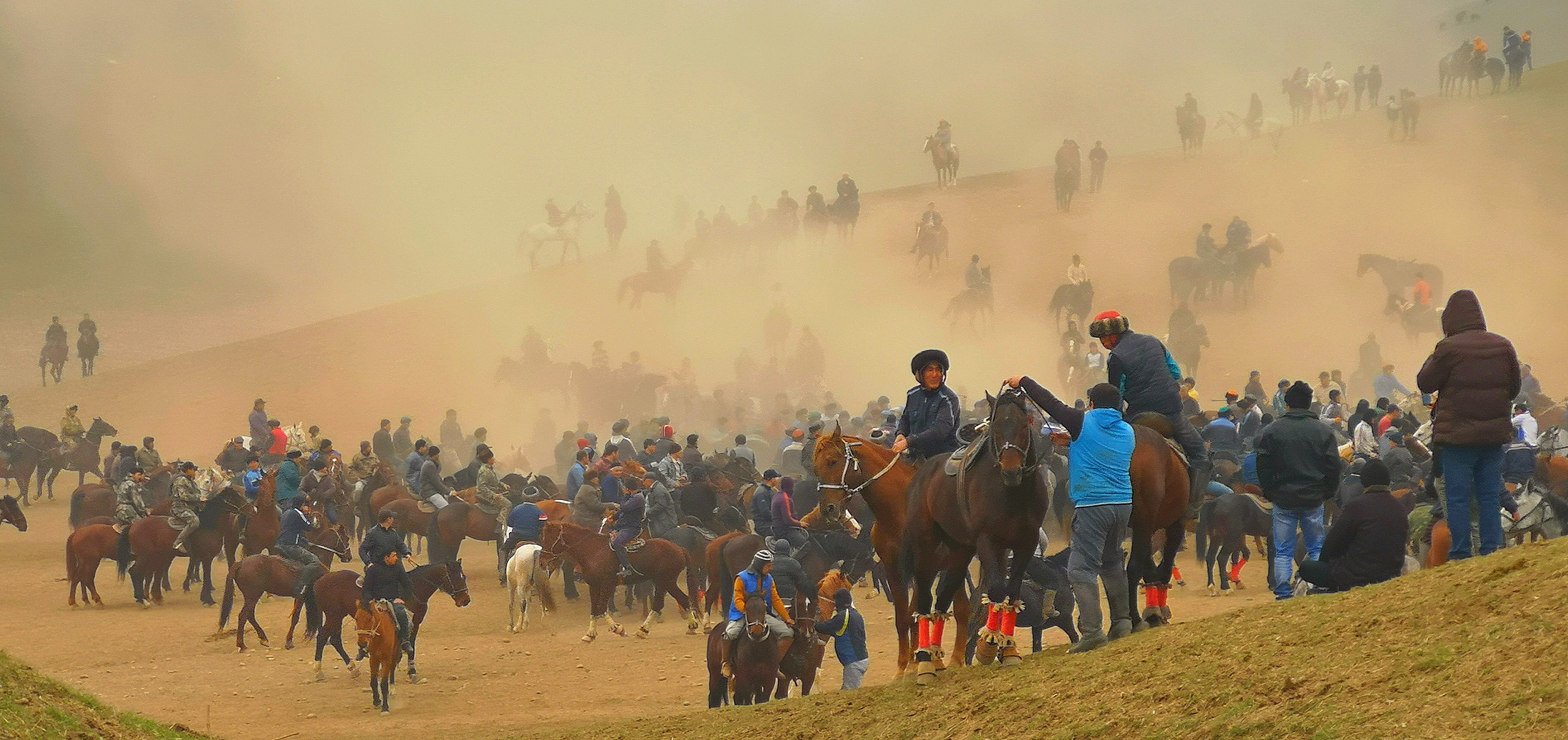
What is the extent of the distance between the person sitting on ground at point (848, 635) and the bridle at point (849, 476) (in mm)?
2764

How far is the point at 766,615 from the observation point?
13.1 metres

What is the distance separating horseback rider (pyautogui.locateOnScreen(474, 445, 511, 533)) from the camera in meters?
23.5

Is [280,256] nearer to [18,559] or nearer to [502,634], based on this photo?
[18,559]

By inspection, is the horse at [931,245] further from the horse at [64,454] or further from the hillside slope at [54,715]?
the hillside slope at [54,715]

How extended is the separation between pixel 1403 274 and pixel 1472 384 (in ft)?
111

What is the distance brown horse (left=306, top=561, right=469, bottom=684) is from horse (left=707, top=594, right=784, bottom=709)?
515cm

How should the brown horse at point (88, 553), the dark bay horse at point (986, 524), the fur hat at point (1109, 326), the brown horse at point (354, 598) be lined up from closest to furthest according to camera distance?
the dark bay horse at point (986, 524)
the fur hat at point (1109, 326)
the brown horse at point (354, 598)
the brown horse at point (88, 553)

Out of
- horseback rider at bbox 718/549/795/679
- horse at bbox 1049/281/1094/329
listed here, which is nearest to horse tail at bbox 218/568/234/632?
horseback rider at bbox 718/549/795/679

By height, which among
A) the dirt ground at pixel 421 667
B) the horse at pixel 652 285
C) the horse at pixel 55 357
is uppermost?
the horse at pixel 652 285

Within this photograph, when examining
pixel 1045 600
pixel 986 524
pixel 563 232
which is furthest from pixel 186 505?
pixel 563 232

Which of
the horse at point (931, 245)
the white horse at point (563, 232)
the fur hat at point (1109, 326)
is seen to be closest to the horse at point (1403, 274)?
the horse at point (931, 245)

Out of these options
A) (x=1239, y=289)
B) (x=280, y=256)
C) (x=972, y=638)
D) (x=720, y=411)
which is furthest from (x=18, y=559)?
(x=280, y=256)

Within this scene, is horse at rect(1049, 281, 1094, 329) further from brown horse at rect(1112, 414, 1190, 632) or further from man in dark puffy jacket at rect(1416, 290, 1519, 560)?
man in dark puffy jacket at rect(1416, 290, 1519, 560)

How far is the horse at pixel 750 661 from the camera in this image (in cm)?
1298
